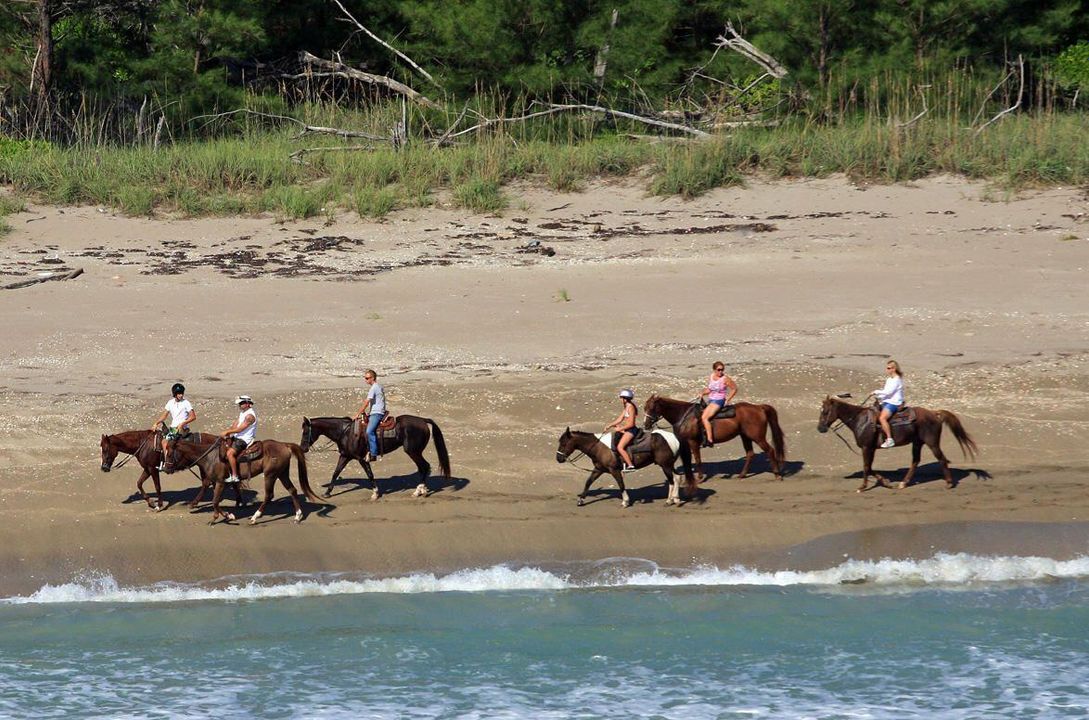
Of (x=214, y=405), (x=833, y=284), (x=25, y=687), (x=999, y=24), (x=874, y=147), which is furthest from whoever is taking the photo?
(x=999, y=24)

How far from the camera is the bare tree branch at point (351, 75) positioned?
28.0m

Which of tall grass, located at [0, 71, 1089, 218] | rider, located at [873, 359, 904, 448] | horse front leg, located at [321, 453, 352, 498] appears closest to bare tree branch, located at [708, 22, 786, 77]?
tall grass, located at [0, 71, 1089, 218]

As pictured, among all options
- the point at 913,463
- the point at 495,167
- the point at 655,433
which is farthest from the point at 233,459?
the point at 495,167

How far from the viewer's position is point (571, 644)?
40.7 feet

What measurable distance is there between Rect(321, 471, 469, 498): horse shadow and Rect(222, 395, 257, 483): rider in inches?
43.2

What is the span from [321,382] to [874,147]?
1082cm

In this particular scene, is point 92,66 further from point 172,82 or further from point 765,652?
point 765,652

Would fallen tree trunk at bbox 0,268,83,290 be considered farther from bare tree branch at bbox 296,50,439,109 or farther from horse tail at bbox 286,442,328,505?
bare tree branch at bbox 296,50,439,109

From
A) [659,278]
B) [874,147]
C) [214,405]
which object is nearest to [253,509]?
[214,405]

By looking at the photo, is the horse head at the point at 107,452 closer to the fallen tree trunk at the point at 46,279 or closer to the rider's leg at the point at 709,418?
the rider's leg at the point at 709,418

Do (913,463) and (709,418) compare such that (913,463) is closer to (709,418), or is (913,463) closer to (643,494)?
(709,418)

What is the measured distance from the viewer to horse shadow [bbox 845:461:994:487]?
47.0 feet

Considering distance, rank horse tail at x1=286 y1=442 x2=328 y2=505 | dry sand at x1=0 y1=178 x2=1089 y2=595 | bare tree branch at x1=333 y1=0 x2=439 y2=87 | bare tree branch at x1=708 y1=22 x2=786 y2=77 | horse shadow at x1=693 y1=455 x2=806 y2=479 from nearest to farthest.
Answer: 1. dry sand at x1=0 y1=178 x2=1089 y2=595
2. horse tail at x1=286 y1=442 x2=328 y2=505
3. horse shadow at x1=693 y1=455 x2=806 y2=479
4. bare tree branch at x1=708 y1=22 x2=786 y2=77
5. bare tree branch at x1=333 y1=0 x2=439 y2=87

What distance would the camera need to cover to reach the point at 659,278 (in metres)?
19.7
